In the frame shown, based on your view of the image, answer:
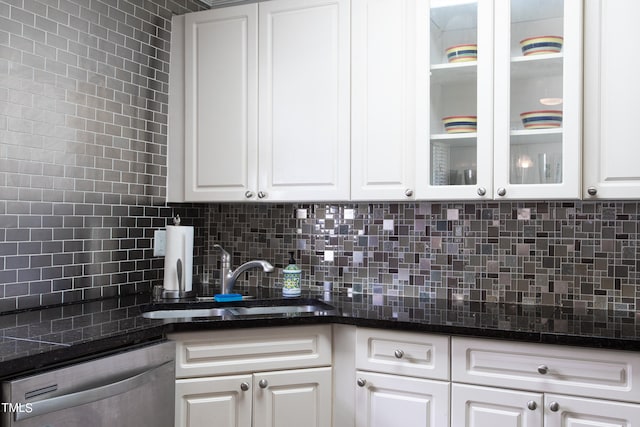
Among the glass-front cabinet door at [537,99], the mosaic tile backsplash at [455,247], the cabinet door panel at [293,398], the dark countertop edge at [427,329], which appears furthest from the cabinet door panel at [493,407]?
the glass-front cabinet door at [537,99]

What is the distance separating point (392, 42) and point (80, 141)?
1.38 meters

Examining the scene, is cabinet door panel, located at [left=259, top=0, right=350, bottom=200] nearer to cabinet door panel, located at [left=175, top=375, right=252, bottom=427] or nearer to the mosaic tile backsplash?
the mosaic tile backsplash

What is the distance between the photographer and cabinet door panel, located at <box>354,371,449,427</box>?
1.99m

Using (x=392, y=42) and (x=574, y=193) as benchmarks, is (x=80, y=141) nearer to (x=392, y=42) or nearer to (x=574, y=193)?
(x=392, y=42)

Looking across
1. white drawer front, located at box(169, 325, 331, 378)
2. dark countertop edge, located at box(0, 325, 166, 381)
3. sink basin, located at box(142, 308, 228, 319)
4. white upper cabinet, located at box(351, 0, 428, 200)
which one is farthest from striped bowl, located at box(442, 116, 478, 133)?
dark countertop edge, located at box(0, 325, 166, 381)

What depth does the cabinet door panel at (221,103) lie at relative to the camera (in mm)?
2641

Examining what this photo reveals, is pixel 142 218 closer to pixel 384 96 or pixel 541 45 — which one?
pixel 384 96

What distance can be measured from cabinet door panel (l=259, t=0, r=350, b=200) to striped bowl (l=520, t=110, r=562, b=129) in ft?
2.44

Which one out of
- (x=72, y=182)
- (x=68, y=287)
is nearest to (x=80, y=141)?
(x=72, y=182)

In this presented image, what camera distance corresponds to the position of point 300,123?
8.34ft

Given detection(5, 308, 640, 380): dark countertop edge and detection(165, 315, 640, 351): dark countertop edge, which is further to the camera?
detection(165, 315, 640, 351): dark countertop edge

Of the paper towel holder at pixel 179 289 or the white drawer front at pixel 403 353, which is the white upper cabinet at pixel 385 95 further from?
the paper towel holder at pixel 179 289

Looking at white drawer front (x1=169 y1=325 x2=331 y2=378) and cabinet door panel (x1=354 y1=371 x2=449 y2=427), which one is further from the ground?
white drawer front (x1=169 y1=325 x2=331 y2=378)

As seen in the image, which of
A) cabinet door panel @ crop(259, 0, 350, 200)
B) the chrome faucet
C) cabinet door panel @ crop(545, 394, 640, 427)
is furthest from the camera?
the chrome faucet
